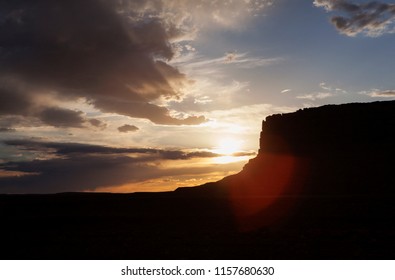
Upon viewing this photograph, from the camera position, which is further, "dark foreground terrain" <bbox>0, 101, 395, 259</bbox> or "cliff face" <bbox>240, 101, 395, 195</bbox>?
"cliff face" <bbox>240, 101, 395, 195</bbox>

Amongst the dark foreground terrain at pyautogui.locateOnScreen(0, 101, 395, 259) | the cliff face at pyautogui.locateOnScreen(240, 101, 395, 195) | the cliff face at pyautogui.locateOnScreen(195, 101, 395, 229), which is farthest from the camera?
the cliff face at pyautogui.locateOnScreen(240, 101, 395, 195)

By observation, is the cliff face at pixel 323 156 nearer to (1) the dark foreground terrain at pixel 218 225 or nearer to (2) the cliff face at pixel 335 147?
(2) the cliff face at pixel 335 147

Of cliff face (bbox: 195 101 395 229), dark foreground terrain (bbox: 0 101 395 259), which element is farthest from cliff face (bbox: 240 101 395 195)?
dark foreground terrain (bbox: 0 101 395 259)

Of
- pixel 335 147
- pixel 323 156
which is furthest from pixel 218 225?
pixel 335 147

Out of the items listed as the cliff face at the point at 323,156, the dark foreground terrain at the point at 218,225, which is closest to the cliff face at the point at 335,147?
the cliff face at the point at 323,156

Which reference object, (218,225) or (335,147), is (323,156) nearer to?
(335,147)

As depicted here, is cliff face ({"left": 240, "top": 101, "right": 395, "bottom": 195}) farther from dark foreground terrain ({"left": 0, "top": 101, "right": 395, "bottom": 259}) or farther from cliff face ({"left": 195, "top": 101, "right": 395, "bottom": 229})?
dark foreground terrain ({"left": 0, "top": 101, "right": 395, "bottom": 259})

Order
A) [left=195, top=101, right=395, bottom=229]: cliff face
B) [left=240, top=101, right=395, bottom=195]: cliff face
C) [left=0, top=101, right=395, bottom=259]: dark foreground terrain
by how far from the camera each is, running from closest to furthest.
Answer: [left=0, top=101, right=395, bottom=259]: dark foreground terrain, [left=195, top=101, right=395, bottom=229]: cliff face, [left=240, top=101, right=395, bottom=195]: cliff face

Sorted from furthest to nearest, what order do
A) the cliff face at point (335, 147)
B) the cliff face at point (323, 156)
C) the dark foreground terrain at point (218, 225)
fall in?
the cliff face at point (335, 147) < the cliff face at point (323, 156) < the dark foreground terrain at point (218, 225)

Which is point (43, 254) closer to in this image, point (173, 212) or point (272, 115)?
point (173, 212)

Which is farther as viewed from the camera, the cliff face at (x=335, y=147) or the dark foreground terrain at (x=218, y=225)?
the cliff face at (x=335, y=147)

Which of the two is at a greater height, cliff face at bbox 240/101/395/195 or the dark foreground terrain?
cliff face at bbox 240/101/395/195

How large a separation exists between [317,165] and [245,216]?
3508 centimetres
